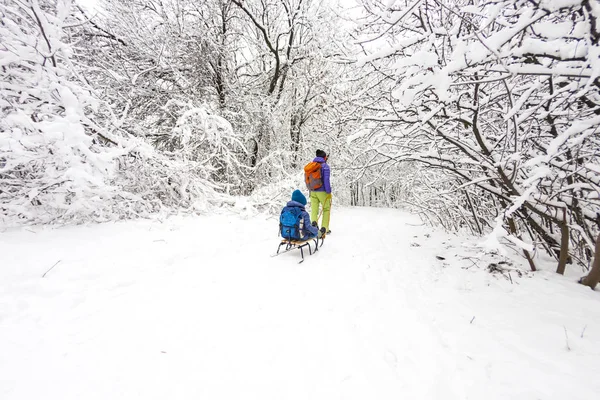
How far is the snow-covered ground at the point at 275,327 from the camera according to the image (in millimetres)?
1835

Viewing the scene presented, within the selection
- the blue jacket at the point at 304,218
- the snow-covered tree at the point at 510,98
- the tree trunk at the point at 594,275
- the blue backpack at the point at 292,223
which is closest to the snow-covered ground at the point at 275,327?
the tree trunk at the point at 594,275

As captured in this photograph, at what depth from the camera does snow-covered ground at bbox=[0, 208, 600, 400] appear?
1.83 metres

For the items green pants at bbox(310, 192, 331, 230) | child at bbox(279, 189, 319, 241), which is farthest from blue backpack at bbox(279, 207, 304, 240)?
green pants at bbox(310, 192, 331, 230)

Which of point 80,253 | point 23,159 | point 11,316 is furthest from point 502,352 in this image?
point 23,159

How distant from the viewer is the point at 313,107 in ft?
42.4

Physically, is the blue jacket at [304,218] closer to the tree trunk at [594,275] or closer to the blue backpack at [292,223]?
the blue backpack at [292,223]

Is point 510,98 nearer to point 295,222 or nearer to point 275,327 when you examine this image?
point 275,327

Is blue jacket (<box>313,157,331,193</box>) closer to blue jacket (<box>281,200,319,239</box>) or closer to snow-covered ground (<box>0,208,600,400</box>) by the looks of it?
blue jacket (<box>281,200,319,239</box>)

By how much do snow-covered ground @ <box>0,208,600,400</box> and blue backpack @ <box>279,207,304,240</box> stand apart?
0.54 m

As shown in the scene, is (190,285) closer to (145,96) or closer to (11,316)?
(11,316)

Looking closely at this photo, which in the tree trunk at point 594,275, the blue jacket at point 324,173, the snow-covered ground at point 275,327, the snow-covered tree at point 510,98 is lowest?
the snow-covered ground at point 275,327

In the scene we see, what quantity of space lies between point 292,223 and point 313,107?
31.9 feet

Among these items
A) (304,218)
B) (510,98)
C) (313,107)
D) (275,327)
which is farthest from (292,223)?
(313,107)

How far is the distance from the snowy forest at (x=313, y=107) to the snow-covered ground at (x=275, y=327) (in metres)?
0.86
